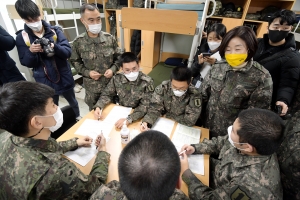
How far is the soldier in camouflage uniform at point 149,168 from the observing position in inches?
19.4

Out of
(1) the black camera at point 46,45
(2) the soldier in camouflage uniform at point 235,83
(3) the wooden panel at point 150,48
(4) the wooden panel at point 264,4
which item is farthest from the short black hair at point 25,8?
(4) the wooden panel at point 264,4

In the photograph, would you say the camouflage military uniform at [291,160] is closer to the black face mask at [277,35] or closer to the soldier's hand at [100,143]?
the black face mask at [277,35]

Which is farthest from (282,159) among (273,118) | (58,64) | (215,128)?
(58,64)

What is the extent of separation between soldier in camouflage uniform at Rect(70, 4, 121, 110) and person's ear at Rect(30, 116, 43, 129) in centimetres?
105

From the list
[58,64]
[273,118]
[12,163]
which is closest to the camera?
[12,163]

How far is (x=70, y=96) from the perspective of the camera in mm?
1982

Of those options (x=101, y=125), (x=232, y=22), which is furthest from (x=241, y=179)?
(x=232, y=22)

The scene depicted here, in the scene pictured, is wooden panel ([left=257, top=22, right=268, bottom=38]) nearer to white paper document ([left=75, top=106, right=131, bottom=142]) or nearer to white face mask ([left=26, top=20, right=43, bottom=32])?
white paper document ([left=75, top=106, right=131, bottom=142])

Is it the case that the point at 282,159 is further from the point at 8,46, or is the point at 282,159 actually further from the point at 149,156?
the point at 8,46

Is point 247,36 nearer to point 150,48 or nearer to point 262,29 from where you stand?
point 262,29

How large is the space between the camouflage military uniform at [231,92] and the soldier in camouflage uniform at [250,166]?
0.41m

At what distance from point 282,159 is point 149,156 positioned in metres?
0.91

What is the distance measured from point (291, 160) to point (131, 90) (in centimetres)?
133

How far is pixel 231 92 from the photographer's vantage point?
4.01ft
